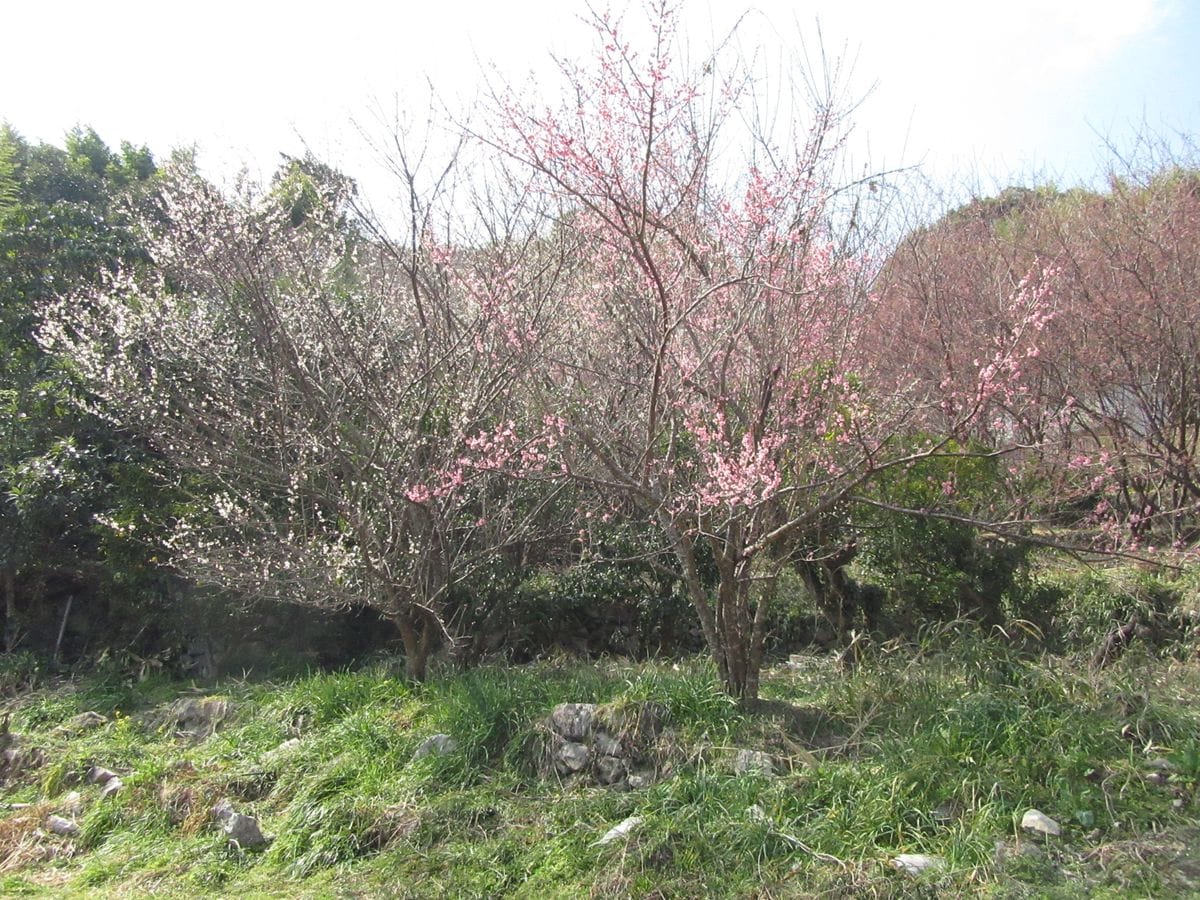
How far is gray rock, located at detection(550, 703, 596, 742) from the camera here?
430 cm

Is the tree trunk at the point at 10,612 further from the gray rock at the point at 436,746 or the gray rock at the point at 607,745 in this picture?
the gray rock at the point at 607,745

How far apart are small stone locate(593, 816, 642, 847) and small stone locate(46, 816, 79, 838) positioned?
2809 mm

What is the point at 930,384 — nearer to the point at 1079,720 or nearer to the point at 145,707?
the point at 1079,720

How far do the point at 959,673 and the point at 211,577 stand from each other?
458 cm

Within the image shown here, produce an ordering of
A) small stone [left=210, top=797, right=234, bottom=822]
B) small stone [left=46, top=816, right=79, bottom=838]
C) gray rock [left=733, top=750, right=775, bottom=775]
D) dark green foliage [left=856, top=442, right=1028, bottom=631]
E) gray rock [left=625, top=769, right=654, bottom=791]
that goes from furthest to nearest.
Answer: dark green foliage [left=856, top=442, right=1028, bottom=631], small stone [left=46, top=816, right=79, bottom=838], small stone [left=210, top=797, right=234, bottom=822], gray rock [left=625, top=769, right=654, bottom=791], gray rock [left=733, top=750, right=775, bottom=775]

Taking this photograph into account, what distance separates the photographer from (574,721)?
4.33 meters

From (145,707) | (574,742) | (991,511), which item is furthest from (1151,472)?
(145,707)

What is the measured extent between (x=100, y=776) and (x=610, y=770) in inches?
117

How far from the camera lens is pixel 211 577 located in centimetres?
595

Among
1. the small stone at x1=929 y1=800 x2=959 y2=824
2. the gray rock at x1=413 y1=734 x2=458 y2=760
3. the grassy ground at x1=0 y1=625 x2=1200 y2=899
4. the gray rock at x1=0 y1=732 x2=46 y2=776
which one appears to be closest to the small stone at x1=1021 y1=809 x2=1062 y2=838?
the grassy ground at x1=0 y1=625 x2=1200 y2=899

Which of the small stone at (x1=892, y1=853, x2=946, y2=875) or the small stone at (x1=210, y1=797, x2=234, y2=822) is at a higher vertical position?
the small stone at (x1=210, y1=797, x2=234, y2=822)

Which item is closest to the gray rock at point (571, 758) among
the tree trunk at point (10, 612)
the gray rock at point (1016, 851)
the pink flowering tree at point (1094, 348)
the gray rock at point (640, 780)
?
the gray rock at point (640, 780)

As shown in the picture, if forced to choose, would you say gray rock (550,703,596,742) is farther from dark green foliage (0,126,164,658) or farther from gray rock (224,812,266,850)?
dark green foliage (0,126,164,658)

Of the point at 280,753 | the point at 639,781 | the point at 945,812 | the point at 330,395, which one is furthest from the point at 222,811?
the point at 945,812
